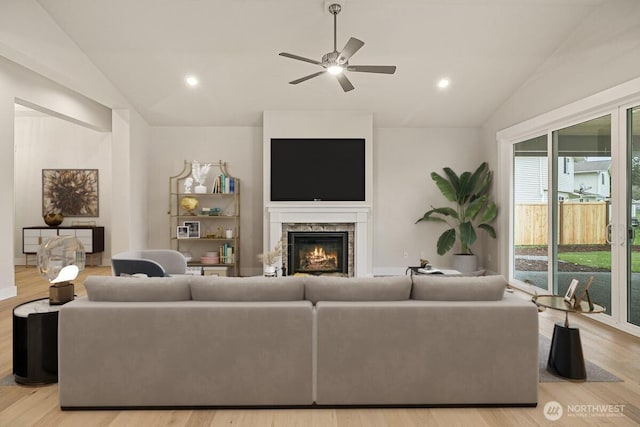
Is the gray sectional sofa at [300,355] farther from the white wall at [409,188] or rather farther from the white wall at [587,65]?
the white wall at [409,188]

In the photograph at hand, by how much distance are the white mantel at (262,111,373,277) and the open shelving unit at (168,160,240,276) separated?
2.19 feet

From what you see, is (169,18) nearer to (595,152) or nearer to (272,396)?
(272,396)

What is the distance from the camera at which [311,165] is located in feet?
22.3

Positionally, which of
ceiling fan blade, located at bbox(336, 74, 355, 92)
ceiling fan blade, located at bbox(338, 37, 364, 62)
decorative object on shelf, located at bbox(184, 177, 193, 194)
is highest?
ceiling fan blade, located at bbox(338, 37, 364, 62)

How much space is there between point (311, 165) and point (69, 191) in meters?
A: 5.15

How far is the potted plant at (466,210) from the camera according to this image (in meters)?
6.75

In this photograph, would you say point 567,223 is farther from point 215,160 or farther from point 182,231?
point 182,231

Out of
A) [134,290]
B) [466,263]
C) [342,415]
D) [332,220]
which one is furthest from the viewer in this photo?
[466,263]

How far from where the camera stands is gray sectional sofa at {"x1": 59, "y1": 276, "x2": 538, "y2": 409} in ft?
8.02

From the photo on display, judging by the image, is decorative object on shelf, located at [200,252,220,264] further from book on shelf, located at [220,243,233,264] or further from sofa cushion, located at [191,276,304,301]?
sofa cushion, located at [191,276,304,301]

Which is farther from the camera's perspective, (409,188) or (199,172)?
(409,188)

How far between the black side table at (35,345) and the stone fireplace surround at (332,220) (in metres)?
4.08

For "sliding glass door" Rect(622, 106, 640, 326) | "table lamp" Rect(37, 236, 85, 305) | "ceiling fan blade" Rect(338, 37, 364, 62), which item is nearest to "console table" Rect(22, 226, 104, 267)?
"table lamp" Rect(37, 236, 85, 305)

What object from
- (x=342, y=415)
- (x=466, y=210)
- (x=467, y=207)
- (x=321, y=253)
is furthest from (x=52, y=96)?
(x=467, y=207)
